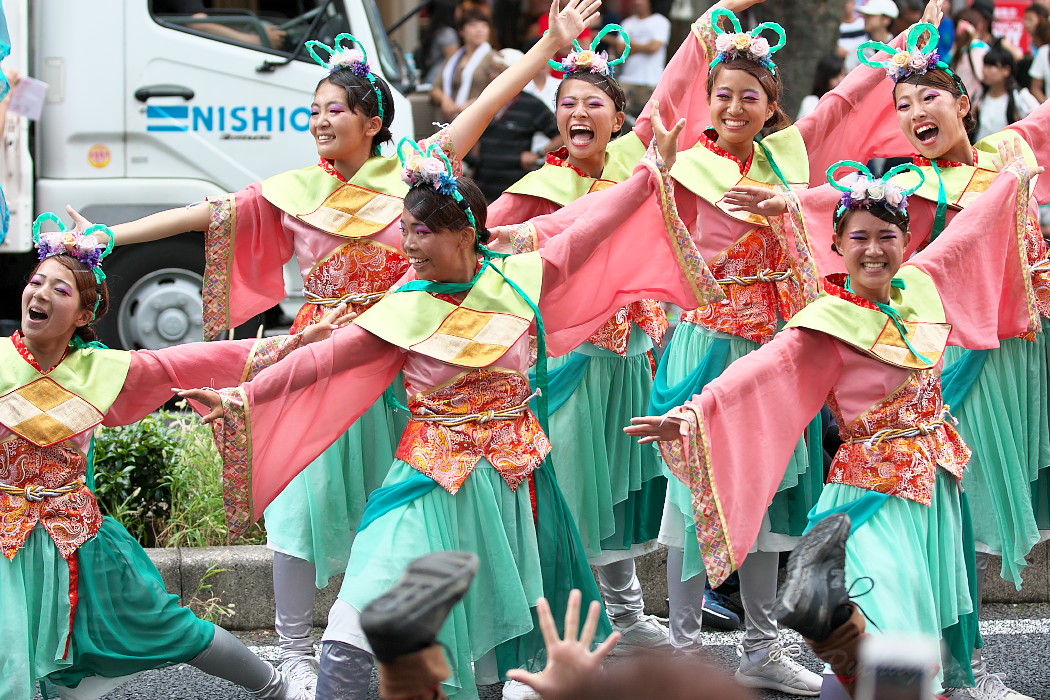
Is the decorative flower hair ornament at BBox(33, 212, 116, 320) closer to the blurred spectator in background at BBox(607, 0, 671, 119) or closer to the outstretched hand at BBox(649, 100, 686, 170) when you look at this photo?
the outstretched hand at BBox(649, 100, 686, 170)

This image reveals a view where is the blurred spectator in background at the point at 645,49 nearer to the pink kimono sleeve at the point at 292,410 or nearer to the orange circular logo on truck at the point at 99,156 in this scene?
the orange circular logo on truck at the point at 99,156

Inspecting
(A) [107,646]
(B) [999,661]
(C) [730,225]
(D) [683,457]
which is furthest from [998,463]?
(A) [107,646]

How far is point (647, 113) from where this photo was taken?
16.1 feet

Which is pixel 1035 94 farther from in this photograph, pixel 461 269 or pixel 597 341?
pixel 461 269

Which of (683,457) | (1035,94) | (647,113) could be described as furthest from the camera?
(1035,94)

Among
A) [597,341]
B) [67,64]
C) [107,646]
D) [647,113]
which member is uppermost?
[67,64]

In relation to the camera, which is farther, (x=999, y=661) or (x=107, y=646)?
(x=999, y=661)

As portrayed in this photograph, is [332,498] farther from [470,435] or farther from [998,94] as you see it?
[998,94]

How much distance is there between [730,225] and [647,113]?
562 mm

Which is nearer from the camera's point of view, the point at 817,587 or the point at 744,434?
the point at 817,587

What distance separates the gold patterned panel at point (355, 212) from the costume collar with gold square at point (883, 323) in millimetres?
1343

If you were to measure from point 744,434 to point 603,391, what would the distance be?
3.31 ft

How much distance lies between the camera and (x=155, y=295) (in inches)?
296

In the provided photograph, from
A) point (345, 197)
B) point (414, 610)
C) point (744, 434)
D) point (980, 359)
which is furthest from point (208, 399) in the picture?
point (980, 359)
